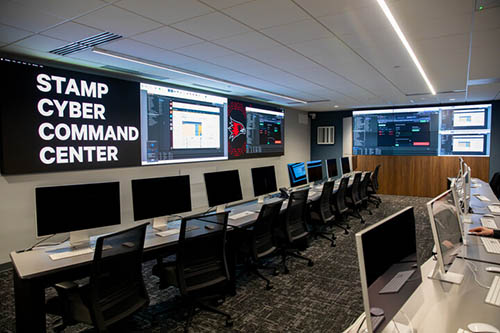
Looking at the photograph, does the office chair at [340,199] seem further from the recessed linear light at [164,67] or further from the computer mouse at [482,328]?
the computer mouse at [482,328]

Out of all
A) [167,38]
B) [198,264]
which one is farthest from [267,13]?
[198,264]

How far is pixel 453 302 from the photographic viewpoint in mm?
1769

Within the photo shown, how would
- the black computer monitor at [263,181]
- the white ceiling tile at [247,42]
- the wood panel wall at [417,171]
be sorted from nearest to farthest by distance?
the white ceiling tile at [247,42] → the black computer monitor at [263,181] → the wood panel wall at [417,171]

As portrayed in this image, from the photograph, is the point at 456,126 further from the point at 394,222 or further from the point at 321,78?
the point at 394,222

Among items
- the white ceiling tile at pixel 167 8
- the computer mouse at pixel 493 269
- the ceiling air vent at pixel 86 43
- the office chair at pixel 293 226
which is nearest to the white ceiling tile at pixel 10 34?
the ceiling air vent at pixel 86 43

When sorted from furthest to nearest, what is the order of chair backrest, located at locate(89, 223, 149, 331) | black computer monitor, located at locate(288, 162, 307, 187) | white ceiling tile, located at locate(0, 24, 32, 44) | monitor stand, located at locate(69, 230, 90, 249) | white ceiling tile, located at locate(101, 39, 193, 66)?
black computer monitor, located at locate(288, 162, 307, 187) → white ceiling tile, located at locate(101, 39, 193, 66) → white ceiling tile, located at locate(0, 24, 32, 44) → monitor stand, located at locate(69, 230, 90, 249) → chair backrest, located at locate(89, 223, 149, 331)

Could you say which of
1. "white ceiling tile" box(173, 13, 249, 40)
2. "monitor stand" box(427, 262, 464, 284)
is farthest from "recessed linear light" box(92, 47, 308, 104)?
"monitor stand" box(427, 262, 464, 284)

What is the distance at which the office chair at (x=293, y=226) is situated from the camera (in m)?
4.07

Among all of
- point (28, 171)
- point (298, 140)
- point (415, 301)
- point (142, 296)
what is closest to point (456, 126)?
point (298, 140)

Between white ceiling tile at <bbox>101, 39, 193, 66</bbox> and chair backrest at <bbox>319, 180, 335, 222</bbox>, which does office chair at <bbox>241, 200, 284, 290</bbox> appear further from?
white ceiling tile at <bbox>101, 39, 193, 66</bbox>

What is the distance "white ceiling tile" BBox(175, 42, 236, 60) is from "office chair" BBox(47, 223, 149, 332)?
2.32 m

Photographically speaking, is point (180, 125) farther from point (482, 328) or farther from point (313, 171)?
point (482, 328)

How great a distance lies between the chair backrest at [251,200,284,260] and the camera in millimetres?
3506

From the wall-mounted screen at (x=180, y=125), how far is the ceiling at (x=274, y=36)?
1.84 feet
